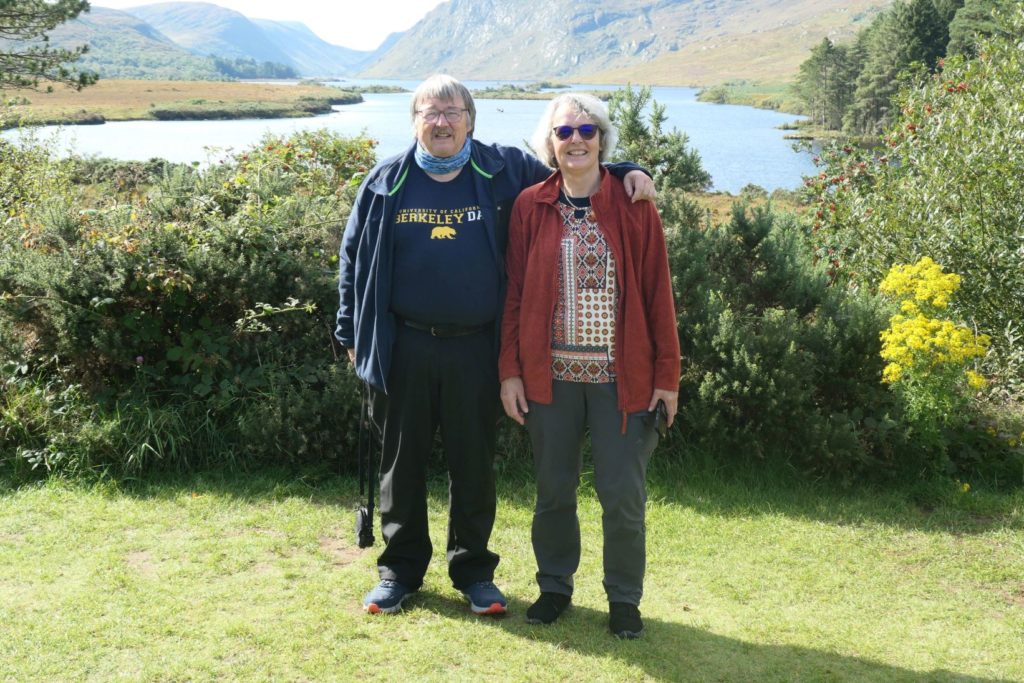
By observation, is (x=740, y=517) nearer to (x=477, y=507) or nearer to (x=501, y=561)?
(x=501, y=561)

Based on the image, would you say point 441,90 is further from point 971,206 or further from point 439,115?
point 971,206

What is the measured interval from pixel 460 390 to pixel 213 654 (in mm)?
1374

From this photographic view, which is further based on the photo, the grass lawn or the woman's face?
the grass lawn

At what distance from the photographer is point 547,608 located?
3629 millimetres

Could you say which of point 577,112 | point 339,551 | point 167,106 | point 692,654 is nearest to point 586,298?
point 577,112

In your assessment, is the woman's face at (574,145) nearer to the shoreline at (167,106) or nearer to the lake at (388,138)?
the lake at (388,138)

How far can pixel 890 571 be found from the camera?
4.22 m

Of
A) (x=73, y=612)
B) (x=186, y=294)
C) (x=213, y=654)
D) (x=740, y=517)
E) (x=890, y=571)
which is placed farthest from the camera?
(x=186, y=294)

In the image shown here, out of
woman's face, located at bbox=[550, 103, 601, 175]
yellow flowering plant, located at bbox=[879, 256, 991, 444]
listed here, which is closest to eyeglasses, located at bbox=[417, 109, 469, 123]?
woman's face, located at bbox=[550, 103, 601, 175]

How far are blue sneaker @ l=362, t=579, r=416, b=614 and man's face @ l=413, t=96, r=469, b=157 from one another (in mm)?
1816

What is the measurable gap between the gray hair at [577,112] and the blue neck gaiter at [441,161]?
28 centimetres

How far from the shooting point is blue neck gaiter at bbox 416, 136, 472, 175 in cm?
338

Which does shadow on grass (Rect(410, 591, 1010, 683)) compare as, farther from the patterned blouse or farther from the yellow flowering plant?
the yellow flowering plant

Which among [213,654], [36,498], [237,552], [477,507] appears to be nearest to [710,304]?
[477,507]
